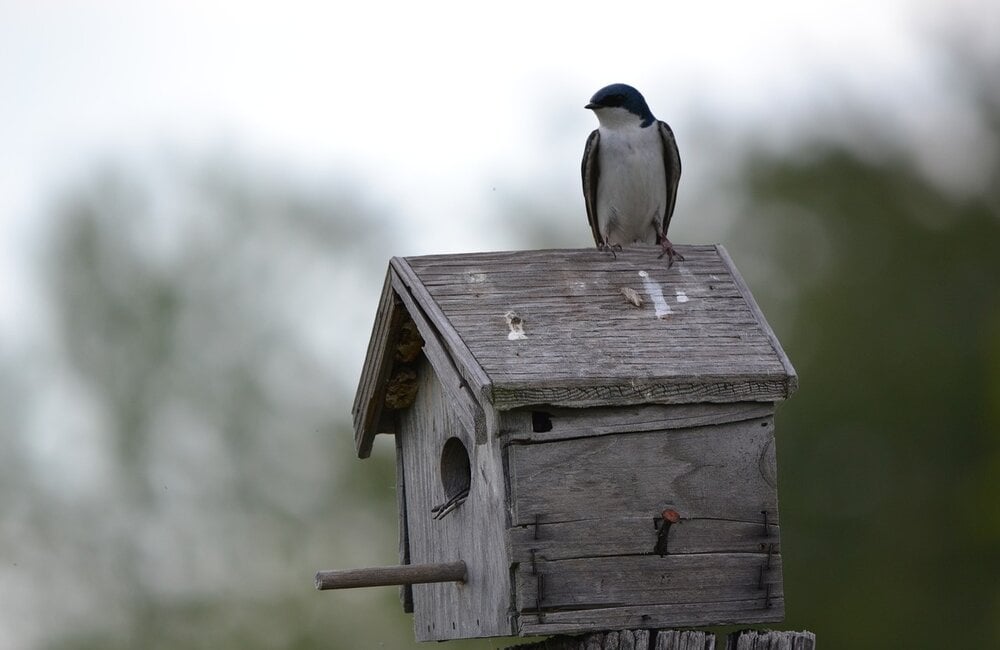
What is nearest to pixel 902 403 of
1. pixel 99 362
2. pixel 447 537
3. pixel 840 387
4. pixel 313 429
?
pixel 840 387

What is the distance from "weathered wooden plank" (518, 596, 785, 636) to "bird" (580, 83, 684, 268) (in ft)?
8.41

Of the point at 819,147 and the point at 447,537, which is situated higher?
the point at 819,147

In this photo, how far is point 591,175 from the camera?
7.09 m

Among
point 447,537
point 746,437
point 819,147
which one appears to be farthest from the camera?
point 819,147

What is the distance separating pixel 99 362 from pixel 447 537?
1053 centimetres

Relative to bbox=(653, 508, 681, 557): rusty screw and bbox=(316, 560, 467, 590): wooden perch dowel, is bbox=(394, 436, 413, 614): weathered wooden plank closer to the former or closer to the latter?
bbox=(316, 560, 467, 590): wooden perch dowel

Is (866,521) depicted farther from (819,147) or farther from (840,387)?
(819,147)

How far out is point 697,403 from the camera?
468 centimetres

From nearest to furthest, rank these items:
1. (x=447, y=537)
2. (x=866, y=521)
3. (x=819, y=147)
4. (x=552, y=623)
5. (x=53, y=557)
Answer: (x=552, y=623), (x=447, y=537), (x=53, y=557), (x=866, y=521), (x=819, y=147)

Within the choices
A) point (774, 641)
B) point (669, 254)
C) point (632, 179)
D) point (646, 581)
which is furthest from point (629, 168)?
point (774, 641)

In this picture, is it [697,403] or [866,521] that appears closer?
[697,403]

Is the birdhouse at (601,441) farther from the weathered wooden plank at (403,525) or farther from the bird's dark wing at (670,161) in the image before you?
the bird's dark wing at (670,161)

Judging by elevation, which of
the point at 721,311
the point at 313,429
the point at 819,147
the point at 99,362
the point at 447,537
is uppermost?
the point at 819,147

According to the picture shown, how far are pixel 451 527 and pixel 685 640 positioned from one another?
45.2 inches
